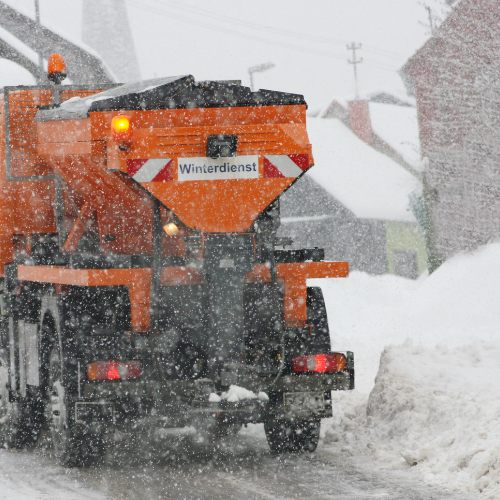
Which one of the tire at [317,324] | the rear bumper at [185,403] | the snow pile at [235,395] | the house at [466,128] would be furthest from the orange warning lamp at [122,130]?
the house at [466,128]

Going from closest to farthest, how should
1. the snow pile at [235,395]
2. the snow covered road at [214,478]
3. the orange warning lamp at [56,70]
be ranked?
1. the snow covered road at [214,478]
2. the snow pile at [235,395]
3. the orange warning lamp at [56,70]

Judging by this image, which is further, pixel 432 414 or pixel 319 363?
pixel 432 414

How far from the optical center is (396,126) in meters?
48.5

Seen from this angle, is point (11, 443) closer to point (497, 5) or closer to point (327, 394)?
point (327, 394)

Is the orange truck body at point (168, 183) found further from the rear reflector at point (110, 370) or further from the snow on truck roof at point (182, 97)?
the rear reflector at point (110, 370)

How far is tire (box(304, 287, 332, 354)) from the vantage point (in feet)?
27.6

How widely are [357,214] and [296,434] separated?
1281 inches

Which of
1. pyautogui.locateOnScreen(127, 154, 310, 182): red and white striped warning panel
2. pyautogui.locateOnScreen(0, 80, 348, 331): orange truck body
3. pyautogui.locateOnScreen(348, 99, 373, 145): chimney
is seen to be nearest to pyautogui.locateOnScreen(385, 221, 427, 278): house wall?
pyautogui.locateOnScreen(348, 99, 373, 145): chimney

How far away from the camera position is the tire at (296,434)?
8.80 meters

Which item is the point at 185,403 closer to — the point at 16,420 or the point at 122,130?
the point at 122,130

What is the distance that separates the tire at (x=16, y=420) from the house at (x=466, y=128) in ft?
46.5

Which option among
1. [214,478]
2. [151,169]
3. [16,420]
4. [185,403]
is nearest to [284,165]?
[151,169]

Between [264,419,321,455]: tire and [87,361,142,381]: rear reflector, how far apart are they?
1.36m

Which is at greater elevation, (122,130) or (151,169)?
(122,130)
